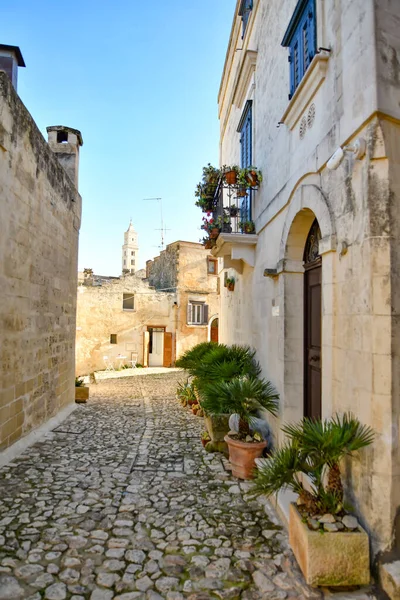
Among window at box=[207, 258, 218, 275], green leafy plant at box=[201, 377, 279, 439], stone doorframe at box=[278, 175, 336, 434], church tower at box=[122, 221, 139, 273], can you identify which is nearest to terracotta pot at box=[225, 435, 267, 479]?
green leafy plant at box=[201, 377, 279, 439]

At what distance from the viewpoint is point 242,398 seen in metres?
4.73

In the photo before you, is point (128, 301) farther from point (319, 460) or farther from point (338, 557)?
point (338, 557)

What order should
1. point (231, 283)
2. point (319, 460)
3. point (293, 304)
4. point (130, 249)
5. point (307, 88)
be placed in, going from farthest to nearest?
point (130, 249) → point (231, 283) → point (293, 304) → point (307, 88) → point (319, 460)

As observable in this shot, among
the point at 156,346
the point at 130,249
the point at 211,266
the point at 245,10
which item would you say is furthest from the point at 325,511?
the point at 130,249

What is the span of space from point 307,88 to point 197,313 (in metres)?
18.7

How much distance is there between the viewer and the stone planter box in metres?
2.60

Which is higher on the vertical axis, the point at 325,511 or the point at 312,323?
the point at 312,323

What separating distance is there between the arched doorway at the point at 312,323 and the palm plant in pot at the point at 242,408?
53cm

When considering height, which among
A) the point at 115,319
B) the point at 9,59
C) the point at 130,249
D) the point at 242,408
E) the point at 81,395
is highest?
the point at 130,249

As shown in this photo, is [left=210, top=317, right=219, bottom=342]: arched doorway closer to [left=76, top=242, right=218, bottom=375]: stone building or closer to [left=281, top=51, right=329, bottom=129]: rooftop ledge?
[left=76, top=242, right=218, bottom=375]: stone building

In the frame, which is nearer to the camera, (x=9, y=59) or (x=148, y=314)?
(x=9, y=59)

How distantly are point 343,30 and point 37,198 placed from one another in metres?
5.18

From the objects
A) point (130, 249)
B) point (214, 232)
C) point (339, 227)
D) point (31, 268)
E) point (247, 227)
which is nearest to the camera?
point (339, 227)

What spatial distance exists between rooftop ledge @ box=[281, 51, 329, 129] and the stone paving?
440 centimetres
